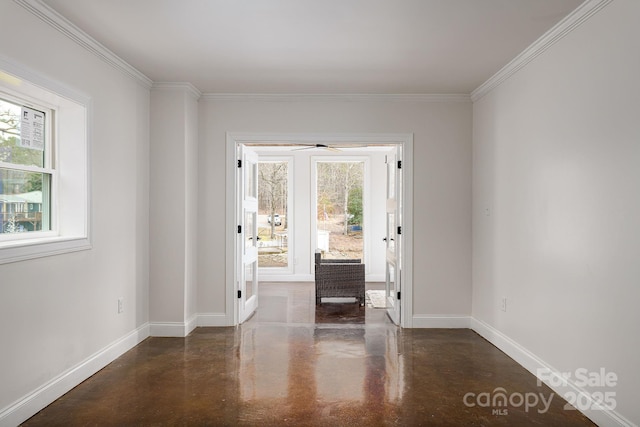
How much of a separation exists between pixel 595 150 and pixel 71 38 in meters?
3.55

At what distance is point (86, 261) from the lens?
3.34 metres

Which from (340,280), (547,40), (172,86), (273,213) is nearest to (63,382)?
(172,86)

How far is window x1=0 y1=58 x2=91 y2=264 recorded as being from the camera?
2770 mm

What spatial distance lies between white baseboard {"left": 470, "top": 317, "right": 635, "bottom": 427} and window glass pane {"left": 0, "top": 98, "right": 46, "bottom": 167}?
12.8 feet

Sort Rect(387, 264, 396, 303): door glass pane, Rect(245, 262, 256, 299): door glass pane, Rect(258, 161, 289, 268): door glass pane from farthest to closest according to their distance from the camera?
1. Rect(258, 161, 289, 268): door glass pane
2. Rect(387, 264, 396, 303): door glass pane
3. Rect(245, 262, 256, 299): door glass pane

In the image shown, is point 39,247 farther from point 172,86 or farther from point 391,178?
point 391,178

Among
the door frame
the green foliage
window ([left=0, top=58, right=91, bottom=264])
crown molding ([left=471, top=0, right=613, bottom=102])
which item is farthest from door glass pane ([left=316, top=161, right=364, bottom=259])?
window ([left=0, top=58, right=91, bottom=264])

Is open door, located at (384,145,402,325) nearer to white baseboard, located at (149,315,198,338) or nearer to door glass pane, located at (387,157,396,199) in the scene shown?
door glass pane, located at (387,157,396,199)

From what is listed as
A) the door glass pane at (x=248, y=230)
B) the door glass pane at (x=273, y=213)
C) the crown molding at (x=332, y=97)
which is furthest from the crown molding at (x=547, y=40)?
the door glass pane at (x=273, y=213)

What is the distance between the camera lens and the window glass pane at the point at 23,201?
280 cm

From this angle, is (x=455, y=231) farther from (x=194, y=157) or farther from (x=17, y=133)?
(x=17, y=133)

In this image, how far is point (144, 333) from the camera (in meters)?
4.35

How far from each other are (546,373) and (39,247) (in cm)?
358

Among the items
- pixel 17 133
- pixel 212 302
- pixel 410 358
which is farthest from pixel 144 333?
pixel 410 358
